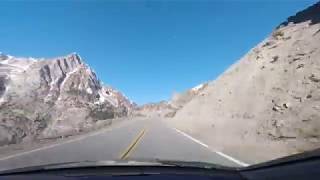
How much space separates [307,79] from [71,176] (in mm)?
36455

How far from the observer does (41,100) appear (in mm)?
105812

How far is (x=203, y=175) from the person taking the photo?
15.7 feet

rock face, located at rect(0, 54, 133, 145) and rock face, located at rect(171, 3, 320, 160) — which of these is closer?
rock face, located at rect(171, 3, 320, 160)

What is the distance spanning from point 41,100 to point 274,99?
6975 cm

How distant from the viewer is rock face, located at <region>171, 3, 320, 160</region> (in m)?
27.4

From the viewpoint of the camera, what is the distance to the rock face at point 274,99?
27.4m

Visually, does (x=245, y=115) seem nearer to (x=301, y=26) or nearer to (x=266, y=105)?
Answer: (x=266, y=105)

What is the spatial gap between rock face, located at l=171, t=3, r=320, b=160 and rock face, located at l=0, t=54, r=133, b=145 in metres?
14.3

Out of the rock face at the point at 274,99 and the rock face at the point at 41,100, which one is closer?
the rock face at the point at 274,99

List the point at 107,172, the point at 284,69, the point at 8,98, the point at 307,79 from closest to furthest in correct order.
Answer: the point at 107,172, the point at 307,79, the point at 284,69, the point at 8,98

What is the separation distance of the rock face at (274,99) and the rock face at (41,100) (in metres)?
14.3

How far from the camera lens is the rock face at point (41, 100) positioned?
58.6 meters

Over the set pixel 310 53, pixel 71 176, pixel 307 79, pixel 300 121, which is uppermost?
pixel 310 53

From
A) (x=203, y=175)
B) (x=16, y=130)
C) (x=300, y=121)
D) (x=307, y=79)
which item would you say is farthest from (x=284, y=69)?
(x=203, y=175)
